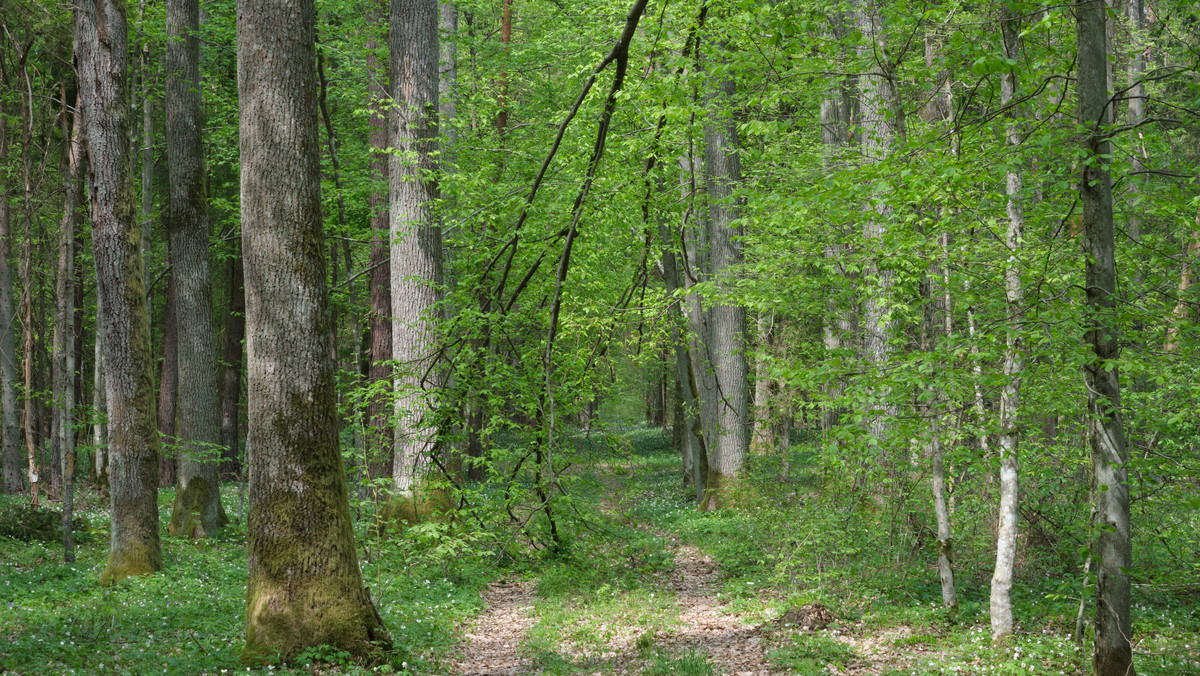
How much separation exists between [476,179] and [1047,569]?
835 centimetres

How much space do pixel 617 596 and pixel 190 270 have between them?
858 centimetres

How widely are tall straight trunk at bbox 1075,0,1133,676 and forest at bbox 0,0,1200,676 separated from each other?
0.08ft

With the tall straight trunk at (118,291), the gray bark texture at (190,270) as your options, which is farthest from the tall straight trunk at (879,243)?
the gray bark texture at (190,270)

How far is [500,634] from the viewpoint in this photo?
Answer: 801cm

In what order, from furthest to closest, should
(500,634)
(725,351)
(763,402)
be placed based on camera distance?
(763,402) < (725,351) < (500,634)

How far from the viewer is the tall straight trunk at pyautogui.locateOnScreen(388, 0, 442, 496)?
995 centimetres

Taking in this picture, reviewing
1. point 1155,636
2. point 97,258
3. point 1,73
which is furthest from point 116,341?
point 1155,636

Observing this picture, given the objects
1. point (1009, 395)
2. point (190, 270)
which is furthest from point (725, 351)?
point (190, 270)

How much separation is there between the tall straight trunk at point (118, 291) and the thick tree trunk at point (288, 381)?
4.21 metres

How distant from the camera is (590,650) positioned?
7211mm

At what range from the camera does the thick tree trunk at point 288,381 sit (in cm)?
566

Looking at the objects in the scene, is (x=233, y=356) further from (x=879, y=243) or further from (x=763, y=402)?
(x=879, y=243)

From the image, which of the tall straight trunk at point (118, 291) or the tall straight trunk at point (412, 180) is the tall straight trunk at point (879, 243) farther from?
the tall straight trunk at point (118, 291)

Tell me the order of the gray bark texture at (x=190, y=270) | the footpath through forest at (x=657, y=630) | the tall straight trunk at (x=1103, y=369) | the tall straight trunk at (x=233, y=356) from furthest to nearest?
the tall straight trunk at (x=233, y=356) < the gray bark texture at (x=190, y=270) < the footpath through forest at (x=657, y=630) < the tall straight trunk at (x=1103, y=369)
